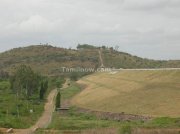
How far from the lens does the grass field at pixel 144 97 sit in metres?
66.7

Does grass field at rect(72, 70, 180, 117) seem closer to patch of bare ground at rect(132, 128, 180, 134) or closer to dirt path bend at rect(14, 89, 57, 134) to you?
dirt path bend at rect(14, 89, 57, 134)

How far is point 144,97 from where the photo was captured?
247 ft

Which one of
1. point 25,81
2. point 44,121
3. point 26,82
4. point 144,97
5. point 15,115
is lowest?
point 44,121

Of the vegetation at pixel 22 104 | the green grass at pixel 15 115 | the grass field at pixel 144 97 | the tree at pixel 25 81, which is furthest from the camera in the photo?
the tree at pixel 25 81

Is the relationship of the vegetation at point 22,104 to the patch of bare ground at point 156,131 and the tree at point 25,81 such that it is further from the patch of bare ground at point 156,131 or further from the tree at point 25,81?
the patch of bare ground at point 156,131

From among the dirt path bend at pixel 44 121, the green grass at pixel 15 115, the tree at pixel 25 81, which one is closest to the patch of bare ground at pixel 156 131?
the dirt path bend at pixel 44 121

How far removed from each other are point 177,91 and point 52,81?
→ 69041 mm

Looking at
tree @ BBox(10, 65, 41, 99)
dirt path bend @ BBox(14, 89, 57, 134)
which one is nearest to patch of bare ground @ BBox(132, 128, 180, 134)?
dirt path bend @ BBox(14, 89, 57, 134)

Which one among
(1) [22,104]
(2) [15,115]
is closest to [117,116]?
(2) [15,115]

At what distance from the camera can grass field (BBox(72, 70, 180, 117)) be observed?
66.7m

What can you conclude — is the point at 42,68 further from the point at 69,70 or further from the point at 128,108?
the point at 128,108

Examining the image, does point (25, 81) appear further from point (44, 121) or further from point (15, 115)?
point (44, 121)

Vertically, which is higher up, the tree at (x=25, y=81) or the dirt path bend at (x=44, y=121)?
the tree at (x=25, y=81)

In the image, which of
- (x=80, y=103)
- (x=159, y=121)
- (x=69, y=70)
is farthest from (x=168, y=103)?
(x=69, y=70)
